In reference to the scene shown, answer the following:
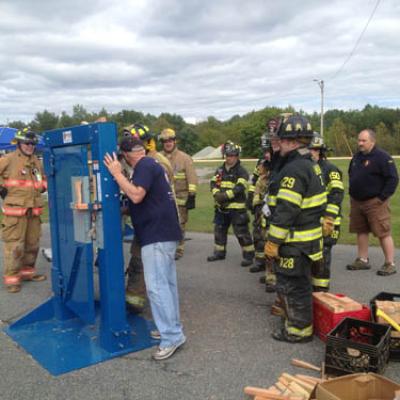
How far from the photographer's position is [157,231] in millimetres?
4059

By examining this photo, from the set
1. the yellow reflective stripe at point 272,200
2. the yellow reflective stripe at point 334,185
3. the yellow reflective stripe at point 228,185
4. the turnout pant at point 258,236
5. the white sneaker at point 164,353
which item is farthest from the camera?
the yellow reflective stripe at point 228,185

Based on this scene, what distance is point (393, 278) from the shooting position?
630cm

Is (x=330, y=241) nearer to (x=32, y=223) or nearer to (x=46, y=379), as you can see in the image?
(x=46, y=379)

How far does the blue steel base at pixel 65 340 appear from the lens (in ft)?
13.7

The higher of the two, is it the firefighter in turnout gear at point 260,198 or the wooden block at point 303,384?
the firefighter in turnout gear at point 260,198

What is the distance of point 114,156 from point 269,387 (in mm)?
2327

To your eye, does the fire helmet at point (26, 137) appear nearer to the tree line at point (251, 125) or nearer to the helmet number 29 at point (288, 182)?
the helmet number 29 at point (288, 182)

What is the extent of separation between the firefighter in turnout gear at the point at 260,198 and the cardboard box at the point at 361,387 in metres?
2.95

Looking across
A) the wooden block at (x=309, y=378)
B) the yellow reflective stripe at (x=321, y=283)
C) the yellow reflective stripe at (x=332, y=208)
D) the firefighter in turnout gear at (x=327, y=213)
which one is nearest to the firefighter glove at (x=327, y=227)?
the firefighter in turnout gear at (x=327, y=213)

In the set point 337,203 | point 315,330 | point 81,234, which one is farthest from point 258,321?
point 81,234

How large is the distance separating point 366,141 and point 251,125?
234 feet

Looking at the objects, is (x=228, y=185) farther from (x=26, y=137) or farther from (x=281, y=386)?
(x=281, y=386)

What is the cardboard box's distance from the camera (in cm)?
320

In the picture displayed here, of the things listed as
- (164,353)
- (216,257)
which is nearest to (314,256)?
(164,353)
